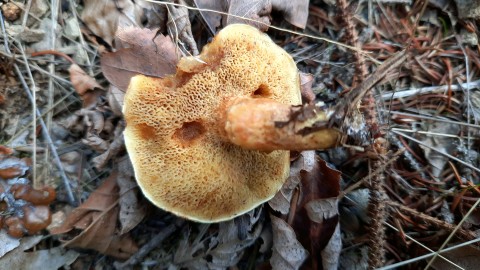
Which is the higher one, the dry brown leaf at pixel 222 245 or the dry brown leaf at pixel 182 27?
the dry brown leaf at pixel 182 27

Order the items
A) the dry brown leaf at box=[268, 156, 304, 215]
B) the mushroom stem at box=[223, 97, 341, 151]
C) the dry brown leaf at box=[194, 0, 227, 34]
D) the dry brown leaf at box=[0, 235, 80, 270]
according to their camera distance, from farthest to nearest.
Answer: the dry brown leaf at box=[194, 0, 227, 34], the dry brown leaf at box=[268, 156, 304, 215], the dry brown leaf at box=[0, 235, 80, 270], the mushroom stem at box=[223, 97, 341, 151]

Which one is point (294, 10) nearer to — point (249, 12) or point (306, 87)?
point (249, 12)

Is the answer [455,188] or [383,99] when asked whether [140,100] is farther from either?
[455,188]

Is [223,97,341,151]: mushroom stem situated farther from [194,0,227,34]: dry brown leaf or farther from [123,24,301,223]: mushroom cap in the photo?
[194,0,227,34]: dry brown leaf

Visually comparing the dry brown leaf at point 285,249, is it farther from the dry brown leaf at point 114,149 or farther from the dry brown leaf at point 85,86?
the dry brown leaf at point 85,86

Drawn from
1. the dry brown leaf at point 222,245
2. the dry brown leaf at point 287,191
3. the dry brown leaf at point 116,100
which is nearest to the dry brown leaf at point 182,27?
the dry brown leaf at point 116,100

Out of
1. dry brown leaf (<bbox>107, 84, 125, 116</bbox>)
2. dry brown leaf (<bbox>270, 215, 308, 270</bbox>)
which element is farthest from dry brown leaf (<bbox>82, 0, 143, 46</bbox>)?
dry brown leaf (<bbox>270, 215, 308, 270</bbox>)

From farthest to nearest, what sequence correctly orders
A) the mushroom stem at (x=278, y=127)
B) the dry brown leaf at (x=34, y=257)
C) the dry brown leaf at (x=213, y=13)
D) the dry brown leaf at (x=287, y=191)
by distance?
the dry brown leaf at (x=213, y=13)
the dry brown leaf at (x=287, y=191)
the dry brown leaf at (x=34, y=257)
the mushroom stem at (x=278, y=127)
